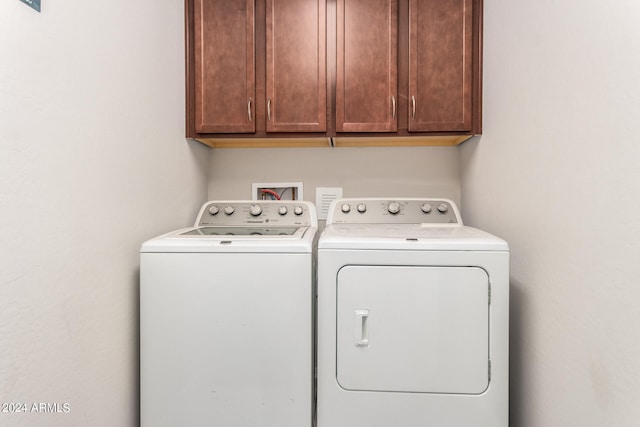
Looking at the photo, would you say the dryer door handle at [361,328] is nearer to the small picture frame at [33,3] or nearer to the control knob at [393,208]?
the control knob at [393,208]

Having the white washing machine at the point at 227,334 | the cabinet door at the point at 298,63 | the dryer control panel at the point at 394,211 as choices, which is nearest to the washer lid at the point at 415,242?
the white washing machine at the point at 227,334

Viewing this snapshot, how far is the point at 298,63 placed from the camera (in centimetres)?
172

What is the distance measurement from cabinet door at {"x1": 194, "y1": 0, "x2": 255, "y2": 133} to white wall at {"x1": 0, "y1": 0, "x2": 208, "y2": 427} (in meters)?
0.25

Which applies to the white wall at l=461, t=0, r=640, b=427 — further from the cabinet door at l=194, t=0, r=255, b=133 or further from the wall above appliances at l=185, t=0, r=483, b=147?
the cabinet door at l=194, t=0, r=255, b=133

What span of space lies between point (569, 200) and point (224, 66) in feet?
5.11

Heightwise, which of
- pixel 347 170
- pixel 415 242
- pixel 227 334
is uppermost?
pixel 347 170

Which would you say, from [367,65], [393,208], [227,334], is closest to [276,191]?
[393,208]

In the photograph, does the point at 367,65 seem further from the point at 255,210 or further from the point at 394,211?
the point at 255,210

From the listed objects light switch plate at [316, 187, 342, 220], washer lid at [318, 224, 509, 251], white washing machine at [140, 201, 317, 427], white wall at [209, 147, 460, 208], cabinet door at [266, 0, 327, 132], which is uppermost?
cabinet door at [266, 0, 327, 132]

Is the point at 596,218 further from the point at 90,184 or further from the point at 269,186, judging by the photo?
the point at 269,186

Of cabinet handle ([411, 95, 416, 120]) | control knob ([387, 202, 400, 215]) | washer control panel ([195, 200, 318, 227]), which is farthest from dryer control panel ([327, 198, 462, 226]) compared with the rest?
cabinet handle ([411, 95, 416, 120])

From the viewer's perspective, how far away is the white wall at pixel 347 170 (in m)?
2.04

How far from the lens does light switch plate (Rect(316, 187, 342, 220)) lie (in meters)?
2.06

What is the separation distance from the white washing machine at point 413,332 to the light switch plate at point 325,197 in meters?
0.83
